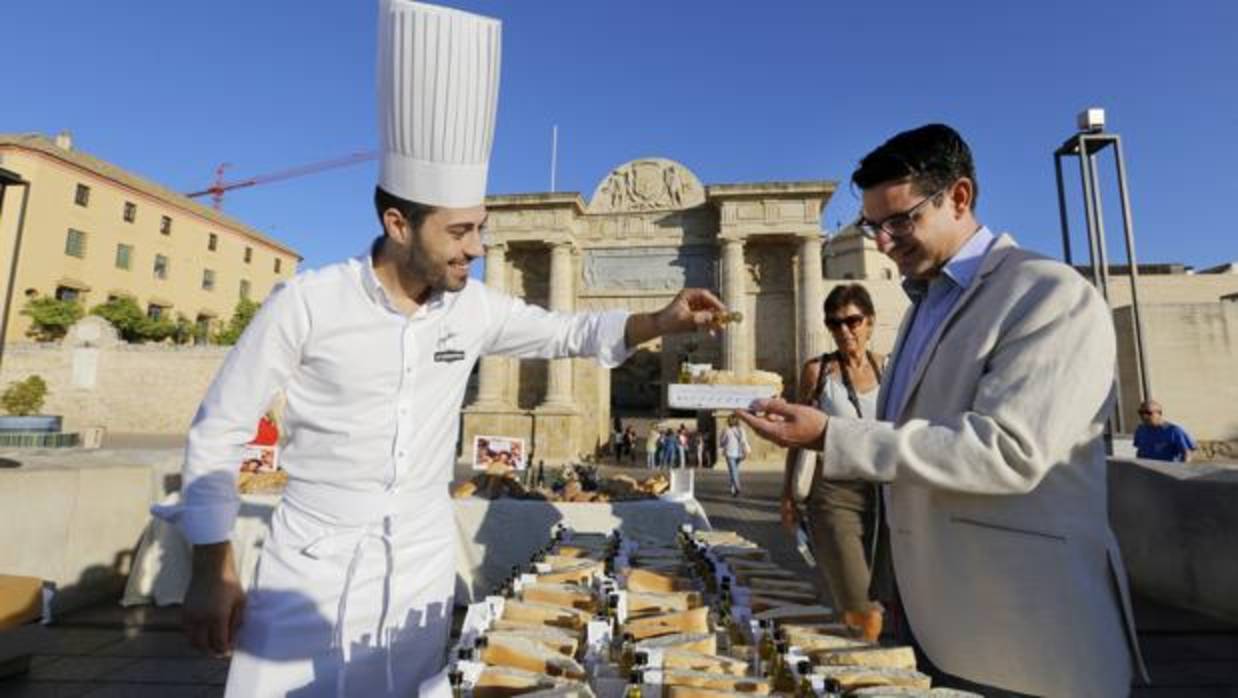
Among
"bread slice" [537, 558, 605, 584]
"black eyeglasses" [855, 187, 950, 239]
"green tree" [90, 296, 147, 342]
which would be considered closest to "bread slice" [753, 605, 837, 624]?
"bread slice" [537, 558, 605, 584]

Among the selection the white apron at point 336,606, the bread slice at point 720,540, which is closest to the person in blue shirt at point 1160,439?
the bread slice at point 720,540

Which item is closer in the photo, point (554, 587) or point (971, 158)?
point (971, 158)

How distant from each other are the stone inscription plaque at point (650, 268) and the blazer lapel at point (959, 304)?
758 inches

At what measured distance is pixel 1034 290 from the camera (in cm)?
136

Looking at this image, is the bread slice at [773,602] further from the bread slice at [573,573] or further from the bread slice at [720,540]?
the bread slice at [720,540]

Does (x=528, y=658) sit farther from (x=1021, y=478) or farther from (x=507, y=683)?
(x=1021, y=478)

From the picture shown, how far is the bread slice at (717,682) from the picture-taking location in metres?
1.45

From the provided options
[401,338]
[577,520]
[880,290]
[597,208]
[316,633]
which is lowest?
[577,520]

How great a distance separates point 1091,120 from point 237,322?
1840 inches

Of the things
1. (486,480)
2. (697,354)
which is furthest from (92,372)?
(486,480)

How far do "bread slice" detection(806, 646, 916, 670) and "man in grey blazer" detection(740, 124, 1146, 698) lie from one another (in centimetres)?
8

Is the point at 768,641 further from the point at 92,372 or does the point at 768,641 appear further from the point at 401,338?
the point at 92,372

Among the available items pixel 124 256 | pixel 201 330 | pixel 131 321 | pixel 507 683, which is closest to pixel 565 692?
pixel 507 683

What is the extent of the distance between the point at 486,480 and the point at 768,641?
468 cm
